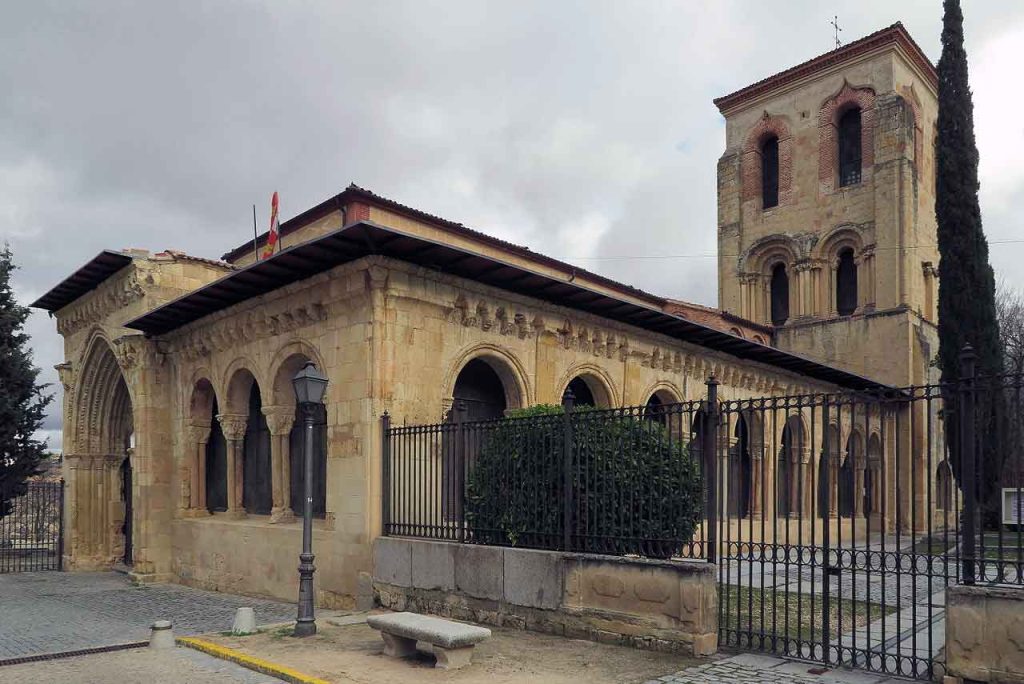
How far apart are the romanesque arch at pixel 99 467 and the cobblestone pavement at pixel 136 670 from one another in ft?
38.3

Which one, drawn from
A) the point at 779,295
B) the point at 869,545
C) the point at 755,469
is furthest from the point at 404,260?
the point at 779,295

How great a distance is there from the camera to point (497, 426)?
32.6 feet

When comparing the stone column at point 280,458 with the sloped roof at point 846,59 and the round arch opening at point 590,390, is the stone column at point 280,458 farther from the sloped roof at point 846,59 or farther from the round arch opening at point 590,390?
the sloped roof at point 846,59

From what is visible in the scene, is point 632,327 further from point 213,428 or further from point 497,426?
point 213,428

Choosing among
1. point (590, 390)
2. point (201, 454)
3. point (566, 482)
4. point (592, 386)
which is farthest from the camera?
point (201, 454)

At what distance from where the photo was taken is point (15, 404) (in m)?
21.8

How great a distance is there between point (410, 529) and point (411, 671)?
3369mm

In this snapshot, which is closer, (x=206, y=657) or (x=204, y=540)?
(x=206, y=657)

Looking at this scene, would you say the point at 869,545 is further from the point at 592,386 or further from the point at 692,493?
the point at 592,386

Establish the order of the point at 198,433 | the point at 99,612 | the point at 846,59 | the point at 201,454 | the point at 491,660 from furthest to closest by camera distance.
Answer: the point at 846,59 < the point at 201,454 < the point at 198,433 < the point at 99,612 < the point at 491,660

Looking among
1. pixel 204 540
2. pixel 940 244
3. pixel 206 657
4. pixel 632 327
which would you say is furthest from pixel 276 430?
pixel 940 244

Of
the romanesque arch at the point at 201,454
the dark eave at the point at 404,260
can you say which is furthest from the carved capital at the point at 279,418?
the romanesque arch at the point at 201,454

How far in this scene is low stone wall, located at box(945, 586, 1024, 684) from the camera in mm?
5828

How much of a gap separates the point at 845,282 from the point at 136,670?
26987mm
